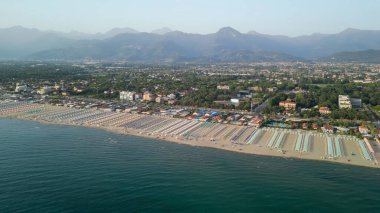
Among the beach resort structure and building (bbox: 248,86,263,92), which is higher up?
building (bbox: 248,86,263,92)

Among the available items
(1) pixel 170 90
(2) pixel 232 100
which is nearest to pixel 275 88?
(2) pixel 232 100

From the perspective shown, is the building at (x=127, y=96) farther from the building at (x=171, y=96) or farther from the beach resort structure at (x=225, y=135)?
the beach resort structure at (x=225, y=135)

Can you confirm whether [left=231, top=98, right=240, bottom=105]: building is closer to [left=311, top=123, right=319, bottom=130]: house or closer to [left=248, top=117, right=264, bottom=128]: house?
[left=248, top=117, right=264, bottom=128]: house

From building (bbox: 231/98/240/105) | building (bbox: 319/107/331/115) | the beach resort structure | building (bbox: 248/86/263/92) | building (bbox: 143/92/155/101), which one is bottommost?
the beach resort structure

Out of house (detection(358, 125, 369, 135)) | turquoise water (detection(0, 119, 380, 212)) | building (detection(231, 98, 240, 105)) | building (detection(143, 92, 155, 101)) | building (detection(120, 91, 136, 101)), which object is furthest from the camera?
building (detection(120, 91, 136, 101))

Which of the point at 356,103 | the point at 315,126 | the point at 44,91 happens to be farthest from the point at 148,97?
the point at 356,103

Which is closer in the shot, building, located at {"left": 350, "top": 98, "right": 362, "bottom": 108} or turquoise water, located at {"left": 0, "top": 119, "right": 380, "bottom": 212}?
turquoise water, located at {"left": 0, "top": 119, "right": 380, "bottom": 212}

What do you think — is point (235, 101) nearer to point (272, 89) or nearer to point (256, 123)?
point (256, 123)

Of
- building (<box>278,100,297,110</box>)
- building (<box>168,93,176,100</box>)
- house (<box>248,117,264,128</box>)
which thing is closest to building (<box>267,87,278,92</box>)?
building (<box>278,100,297,110</box>)

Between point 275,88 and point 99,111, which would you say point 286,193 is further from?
point 275,88
